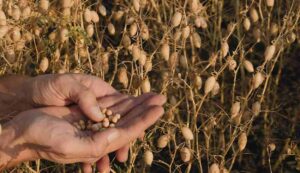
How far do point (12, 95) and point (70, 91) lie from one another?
0.83 feet

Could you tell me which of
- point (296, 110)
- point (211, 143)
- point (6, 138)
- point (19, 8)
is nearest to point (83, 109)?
point (6, 138)

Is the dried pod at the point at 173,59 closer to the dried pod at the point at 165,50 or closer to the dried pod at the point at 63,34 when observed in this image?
the dried pod at the point at 165,50

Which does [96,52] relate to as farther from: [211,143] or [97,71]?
[211,143]

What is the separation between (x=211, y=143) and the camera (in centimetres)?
204

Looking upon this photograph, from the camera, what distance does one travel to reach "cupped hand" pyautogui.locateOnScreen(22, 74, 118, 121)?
4.95 ft

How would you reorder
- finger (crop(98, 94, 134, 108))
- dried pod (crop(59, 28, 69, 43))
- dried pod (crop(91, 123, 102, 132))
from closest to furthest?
dried pod (crop(91, 123, 102, 132)) → finger (crop(98, 94, 134, 108)) → dried pod (crop(59, 28, 69, 43))

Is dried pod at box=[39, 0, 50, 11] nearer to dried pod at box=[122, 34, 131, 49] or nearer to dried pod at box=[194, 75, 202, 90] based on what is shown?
dried pod at box=[122, 34, 131, 49]

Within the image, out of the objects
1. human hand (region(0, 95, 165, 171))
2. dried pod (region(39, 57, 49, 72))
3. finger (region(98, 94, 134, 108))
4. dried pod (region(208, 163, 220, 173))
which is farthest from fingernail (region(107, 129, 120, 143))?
dried pod (region(39, 57, 49, 72))

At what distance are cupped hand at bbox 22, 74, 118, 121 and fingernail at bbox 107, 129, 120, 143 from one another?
0.12m

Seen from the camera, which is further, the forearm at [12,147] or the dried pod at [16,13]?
the dried pod at [16,13]

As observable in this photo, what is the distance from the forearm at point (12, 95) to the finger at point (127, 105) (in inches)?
10.5

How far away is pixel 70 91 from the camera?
156 cm

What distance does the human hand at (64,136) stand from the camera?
137 centimetres

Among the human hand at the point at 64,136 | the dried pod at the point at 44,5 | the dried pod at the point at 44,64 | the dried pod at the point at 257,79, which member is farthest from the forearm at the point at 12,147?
the dried pod at the point at 257,79
